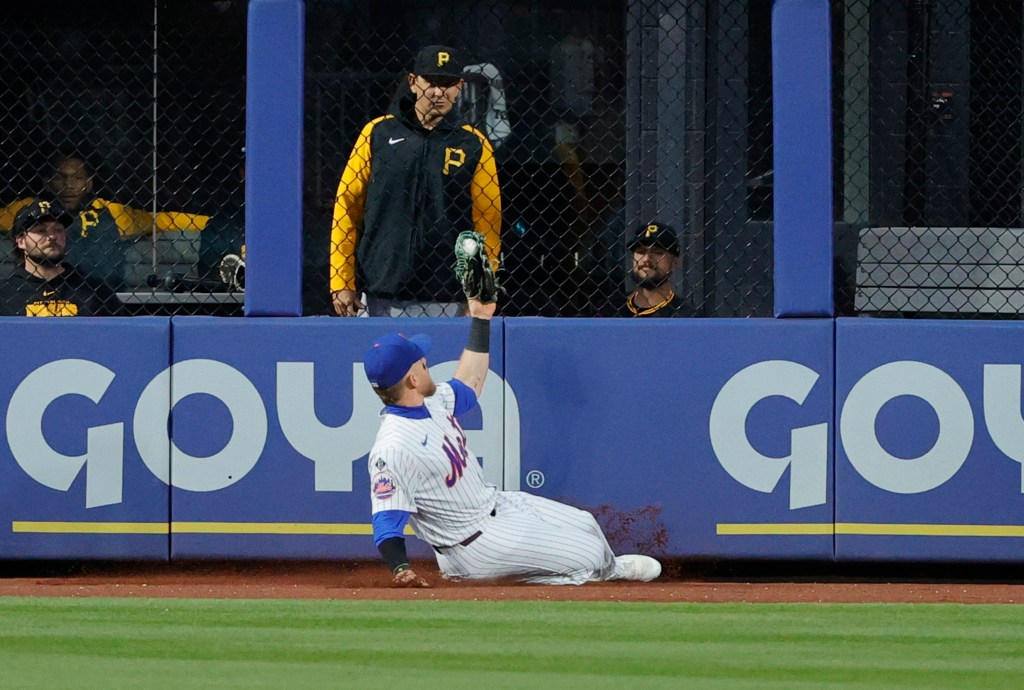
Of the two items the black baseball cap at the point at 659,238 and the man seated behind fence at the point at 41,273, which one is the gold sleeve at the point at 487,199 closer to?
the black baseball cap at the point at 659,238

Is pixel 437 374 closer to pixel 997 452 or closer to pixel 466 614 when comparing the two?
pixel 466 614

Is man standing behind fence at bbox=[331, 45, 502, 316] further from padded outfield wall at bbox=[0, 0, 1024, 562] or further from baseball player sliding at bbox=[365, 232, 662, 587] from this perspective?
baseball player sliding at bbox=[365, 232, 662, 587]

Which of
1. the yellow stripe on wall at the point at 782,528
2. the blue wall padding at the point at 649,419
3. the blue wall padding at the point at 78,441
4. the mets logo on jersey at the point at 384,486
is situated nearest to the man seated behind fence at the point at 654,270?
the blue wall padding at the point at 649,419

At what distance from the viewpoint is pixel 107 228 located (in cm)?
791

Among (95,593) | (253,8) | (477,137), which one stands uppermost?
(253,8)

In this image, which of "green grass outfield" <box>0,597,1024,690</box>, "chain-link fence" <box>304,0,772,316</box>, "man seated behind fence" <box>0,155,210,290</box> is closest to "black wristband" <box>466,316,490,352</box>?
"chain-link fence" <box>304,0,772,316</box>

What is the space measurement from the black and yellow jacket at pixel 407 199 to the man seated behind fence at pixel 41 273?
50.2 inches

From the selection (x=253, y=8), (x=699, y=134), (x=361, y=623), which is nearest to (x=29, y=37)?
(x=253, y=8)

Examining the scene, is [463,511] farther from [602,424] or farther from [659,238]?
[659,238]

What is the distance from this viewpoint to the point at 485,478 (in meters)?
6.95

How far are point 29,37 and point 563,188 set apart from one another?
3.27 metres

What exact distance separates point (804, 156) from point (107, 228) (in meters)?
3.53

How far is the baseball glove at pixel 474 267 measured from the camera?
6.55m

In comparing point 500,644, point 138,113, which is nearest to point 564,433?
point 500,644
